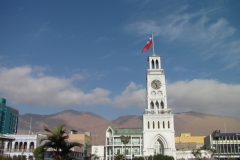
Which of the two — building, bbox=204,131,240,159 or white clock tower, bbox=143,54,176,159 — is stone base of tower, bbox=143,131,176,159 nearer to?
white clock tower, bbox=143,54,176,159

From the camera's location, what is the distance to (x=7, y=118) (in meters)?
96.1

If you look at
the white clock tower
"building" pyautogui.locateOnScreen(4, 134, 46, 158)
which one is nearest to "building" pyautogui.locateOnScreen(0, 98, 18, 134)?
"building" pyautogui.locateOnScreen(4, 134, 46, 158)

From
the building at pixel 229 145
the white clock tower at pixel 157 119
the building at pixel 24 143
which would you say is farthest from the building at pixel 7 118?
the building at pixel 229 145

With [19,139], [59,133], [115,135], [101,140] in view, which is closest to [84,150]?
[115,135]

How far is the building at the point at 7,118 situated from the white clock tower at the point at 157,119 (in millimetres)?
52948

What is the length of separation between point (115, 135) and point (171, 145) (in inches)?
772

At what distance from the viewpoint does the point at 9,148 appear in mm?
59969

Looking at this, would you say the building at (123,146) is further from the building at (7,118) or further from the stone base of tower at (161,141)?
the building at (7,118)

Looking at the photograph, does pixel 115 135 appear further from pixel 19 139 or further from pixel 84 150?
pixel 19 139

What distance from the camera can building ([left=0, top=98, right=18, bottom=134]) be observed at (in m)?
92.1

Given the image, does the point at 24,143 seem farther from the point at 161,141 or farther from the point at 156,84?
the point at 156,84

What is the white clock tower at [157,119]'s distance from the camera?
61.0 metres

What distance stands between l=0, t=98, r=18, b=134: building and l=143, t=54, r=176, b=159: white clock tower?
52948mm

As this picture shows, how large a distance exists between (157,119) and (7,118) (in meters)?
58.4
